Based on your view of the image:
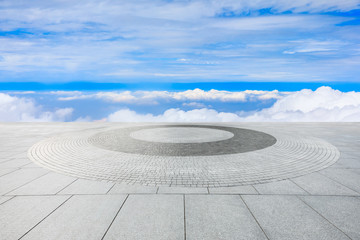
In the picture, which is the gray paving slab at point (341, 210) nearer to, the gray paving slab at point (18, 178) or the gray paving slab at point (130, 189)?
the gray paving slab at point (130, 189)

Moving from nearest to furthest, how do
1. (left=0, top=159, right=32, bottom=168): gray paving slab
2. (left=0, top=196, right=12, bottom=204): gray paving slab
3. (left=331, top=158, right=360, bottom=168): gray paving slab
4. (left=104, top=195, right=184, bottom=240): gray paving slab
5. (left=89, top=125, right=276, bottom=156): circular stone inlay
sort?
(left=104, top=195, right=184, bottom=240): gray paving slab < (left=0, top=196, right=12, bottom=204): gray paving slab < (left=331, top=158, right=360, bottom=168): gray paving slab < (left=0, top=159, right=32, bottom=168): gray paving slab < (left=89, top=125, right=276, bottom=156): circular stone inlay

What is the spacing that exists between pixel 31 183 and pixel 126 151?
3.96 metres

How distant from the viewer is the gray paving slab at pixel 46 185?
592 cm

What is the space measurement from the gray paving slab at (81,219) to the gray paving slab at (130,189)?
0.91ft

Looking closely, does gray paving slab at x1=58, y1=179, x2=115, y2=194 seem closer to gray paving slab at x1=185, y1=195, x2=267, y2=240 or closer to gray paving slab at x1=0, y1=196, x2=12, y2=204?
gray paving slab at x1=0, y1=196, x2=12, y2=204

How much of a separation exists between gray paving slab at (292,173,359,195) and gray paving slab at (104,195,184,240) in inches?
146

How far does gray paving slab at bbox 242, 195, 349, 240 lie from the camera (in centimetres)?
410

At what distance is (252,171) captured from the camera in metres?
7.25

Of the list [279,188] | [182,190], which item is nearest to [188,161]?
[182,190]

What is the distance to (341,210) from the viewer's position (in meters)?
4.97

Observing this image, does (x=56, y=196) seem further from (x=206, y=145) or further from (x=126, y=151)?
(x=206, y=145)

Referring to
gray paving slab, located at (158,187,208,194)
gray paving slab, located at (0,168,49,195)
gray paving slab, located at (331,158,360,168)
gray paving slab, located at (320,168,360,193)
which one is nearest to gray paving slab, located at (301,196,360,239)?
gray paving slab, located at (320,168,360,193)

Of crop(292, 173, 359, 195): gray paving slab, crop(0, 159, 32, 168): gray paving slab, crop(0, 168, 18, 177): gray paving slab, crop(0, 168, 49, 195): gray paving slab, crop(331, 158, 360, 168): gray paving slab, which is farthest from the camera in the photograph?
crop(0, 159, 32, 168): gray paving slab

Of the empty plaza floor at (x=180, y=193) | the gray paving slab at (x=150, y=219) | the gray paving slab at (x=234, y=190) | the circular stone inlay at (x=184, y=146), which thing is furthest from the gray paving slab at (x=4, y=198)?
the gray paving slab at (x=234, y=190)
